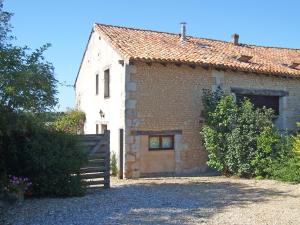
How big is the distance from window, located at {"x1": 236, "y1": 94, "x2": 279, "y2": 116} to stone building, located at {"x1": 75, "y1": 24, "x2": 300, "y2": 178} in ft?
0.11

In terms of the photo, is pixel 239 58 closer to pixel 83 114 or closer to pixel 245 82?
pixel 245 82

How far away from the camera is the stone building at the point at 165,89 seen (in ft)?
48.6

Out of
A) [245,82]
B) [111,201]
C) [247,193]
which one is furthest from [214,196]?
[245,82]

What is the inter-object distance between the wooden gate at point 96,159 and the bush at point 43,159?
2.65ft

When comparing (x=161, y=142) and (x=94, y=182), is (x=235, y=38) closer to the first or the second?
(x=161, y=142)

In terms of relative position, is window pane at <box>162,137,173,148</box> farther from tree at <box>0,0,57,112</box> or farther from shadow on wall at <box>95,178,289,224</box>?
tree at <box>0,0,57,112</box>

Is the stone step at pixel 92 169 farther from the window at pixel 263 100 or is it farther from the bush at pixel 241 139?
the window at pixel 263 100

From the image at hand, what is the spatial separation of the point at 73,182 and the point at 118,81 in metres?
5.95

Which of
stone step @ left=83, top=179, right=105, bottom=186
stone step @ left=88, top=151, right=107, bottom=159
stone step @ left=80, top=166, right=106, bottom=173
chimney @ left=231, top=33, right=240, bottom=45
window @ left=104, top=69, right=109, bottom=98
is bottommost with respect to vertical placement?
stone step @ left=83, top=179, right=105, bottom=186

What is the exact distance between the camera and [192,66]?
15734 millimetres

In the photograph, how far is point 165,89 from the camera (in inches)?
604

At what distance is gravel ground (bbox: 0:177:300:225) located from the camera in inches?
312

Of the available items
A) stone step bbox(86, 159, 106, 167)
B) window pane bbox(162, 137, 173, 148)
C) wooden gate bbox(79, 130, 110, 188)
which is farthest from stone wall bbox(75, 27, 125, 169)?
stone step bbox(86, 159, 106, 167)

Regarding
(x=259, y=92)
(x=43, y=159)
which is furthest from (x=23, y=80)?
(x=259, y=92)
